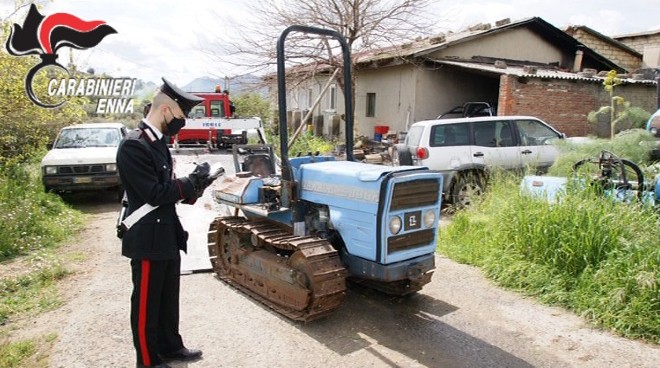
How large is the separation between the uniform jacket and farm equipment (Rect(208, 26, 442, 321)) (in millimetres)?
1124

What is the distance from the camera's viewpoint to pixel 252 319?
173 inches

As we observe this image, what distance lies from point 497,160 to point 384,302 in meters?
5.28

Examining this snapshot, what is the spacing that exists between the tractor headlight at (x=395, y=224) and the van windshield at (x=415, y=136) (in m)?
5.16

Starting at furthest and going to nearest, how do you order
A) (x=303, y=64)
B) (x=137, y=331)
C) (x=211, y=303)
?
(x=303, y=64) < (x=211, y=303) < (x=137, y=331)

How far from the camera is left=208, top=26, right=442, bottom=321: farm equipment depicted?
4023 mm

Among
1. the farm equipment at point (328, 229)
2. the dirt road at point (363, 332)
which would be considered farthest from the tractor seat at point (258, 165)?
the dirt road at point (363, 332)

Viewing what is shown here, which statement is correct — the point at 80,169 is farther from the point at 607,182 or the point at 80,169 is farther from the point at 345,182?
the point at 607,182

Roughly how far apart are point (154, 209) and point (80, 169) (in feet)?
22.3

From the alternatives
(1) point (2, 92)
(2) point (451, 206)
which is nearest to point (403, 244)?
(2) point (451, 206)

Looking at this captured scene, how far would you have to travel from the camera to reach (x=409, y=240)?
4195 mm

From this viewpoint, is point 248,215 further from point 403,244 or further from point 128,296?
point 403,244

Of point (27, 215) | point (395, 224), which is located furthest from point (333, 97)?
point (395, 224)

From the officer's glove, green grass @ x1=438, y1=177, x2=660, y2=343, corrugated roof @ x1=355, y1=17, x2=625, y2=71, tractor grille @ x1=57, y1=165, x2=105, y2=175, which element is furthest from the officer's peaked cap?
corrugated roof @ x1=355, y1=17, x2=625, y2=71

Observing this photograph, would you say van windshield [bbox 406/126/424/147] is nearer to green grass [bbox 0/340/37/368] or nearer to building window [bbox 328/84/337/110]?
green grass [bbox 0/340/37/368]
